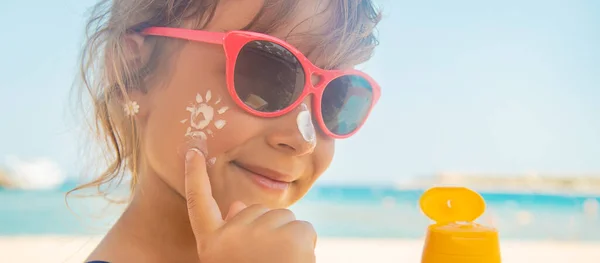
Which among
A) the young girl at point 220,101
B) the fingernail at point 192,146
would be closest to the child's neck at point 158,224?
the young girl at point 220,101

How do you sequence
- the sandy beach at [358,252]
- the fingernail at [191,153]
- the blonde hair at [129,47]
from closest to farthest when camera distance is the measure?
the fingernail at [191,153]
the blonde hair at [129,47]
the sandy beach at [358,252]

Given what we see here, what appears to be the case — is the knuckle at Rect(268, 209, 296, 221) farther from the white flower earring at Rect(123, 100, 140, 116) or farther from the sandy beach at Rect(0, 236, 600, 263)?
the sandy beach at Rect(0, 236, 600, 263)

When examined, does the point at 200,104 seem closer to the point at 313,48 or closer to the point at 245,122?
the point at 245,122

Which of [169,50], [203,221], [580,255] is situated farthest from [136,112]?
[580,255]

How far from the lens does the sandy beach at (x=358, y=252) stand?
5.06 m

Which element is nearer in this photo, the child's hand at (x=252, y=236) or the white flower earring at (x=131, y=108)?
the child's hand at (x=252, y=236)

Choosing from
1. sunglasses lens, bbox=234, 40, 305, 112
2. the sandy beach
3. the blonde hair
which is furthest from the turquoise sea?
sunglasses lens, bbox=234, 40, 305, 112

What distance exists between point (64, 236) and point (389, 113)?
22.4 ft

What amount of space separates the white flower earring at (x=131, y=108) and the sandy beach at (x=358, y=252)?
391 cm

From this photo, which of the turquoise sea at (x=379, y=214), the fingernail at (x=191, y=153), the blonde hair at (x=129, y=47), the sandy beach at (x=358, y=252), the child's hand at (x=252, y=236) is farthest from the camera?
the turquoise sea at (x=379, y=214)

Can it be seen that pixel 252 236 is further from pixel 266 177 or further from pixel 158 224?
pixel 158 224

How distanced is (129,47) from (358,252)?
4.76m

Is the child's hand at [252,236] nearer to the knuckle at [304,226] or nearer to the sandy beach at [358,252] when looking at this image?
the knuckle at [304,226]

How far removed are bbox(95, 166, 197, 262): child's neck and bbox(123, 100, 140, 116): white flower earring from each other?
0.13 meters
